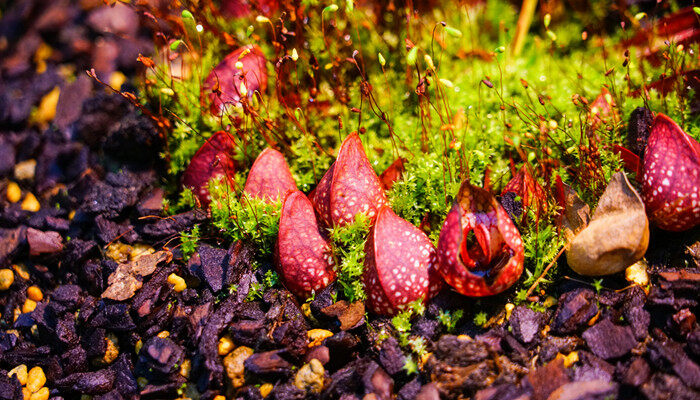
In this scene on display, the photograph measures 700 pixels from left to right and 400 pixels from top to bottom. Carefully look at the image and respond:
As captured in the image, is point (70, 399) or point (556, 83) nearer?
point (70, 399)

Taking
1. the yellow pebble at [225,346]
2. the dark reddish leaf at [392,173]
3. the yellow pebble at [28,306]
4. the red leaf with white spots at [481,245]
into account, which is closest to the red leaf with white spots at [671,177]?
the red leaf with white spots at [481,245]

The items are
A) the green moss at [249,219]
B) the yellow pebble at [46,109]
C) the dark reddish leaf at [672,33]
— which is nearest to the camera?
the green moss at [249,219]

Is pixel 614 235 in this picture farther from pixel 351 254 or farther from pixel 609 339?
pixel 351 254

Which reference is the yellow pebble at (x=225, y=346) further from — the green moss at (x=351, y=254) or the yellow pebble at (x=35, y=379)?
the yellow pebble at (x=35, y=379)

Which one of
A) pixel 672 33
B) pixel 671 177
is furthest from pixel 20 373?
pixel 672 33

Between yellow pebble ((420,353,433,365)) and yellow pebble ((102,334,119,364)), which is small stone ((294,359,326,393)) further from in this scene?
yellow pebble ((102,334,119,364))

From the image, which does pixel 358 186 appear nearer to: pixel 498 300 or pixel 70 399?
pixel 498 300

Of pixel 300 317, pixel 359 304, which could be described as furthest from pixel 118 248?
pixel 359 304
